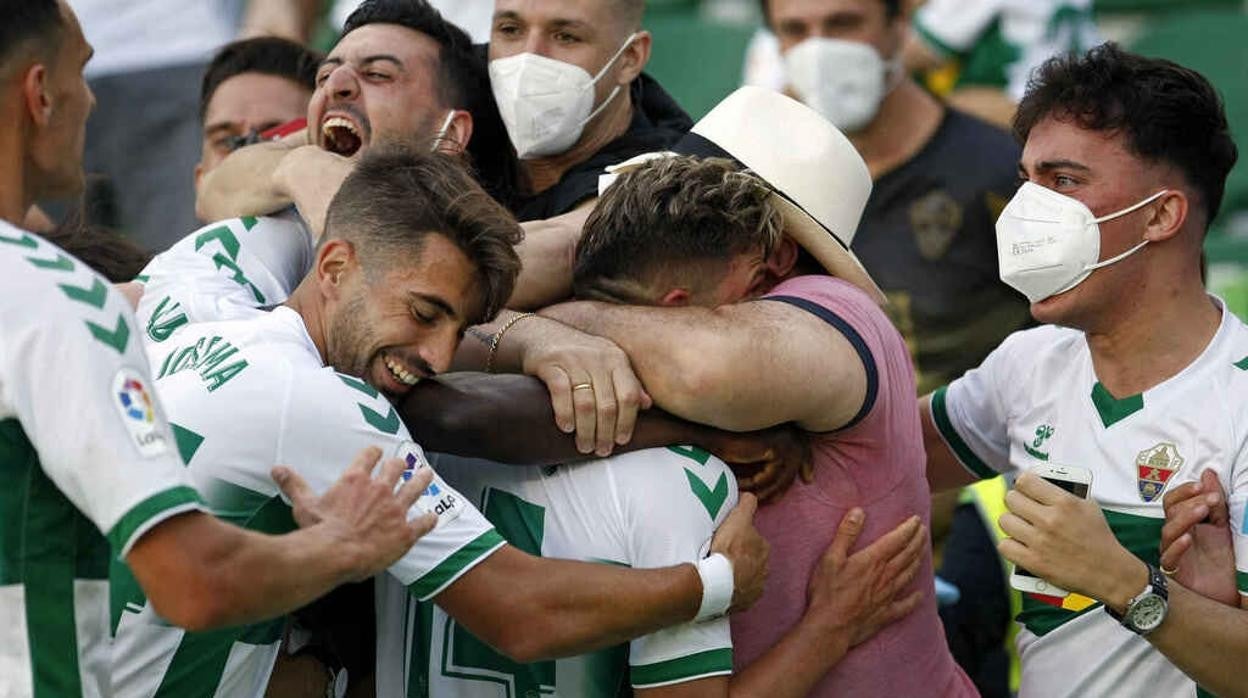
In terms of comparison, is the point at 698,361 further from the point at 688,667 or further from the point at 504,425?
the point at 688,667

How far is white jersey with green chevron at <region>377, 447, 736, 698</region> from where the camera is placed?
3.50 metres

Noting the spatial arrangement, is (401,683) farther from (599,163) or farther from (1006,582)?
(1006,582)

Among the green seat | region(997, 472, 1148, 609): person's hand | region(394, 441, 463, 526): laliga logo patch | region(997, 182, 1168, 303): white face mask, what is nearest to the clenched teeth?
region(394, 441, 463, 526): laliga logo patch

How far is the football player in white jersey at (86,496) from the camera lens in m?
2.74

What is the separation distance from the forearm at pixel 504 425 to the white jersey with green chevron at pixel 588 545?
0.15ft

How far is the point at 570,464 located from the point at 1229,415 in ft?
4.42

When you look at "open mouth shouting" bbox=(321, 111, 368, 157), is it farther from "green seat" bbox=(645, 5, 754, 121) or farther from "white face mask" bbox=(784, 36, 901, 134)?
"green seat" bbox=(645, 5, 754, 121)

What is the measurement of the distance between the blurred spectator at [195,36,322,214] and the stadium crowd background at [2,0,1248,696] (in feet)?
1.66

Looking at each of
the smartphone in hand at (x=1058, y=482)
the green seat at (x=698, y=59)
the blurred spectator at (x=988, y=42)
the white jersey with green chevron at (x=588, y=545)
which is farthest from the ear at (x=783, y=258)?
the green seat at (x=698, y=59)

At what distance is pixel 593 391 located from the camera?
3.51 m

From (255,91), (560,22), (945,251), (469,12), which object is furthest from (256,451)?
(469,12)

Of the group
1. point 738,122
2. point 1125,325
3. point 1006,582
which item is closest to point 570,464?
point 738,122

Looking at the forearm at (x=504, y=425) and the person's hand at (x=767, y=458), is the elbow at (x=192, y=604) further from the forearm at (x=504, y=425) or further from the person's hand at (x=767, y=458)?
the person's hand at (x=767, y=458)

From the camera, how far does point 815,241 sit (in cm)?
389
